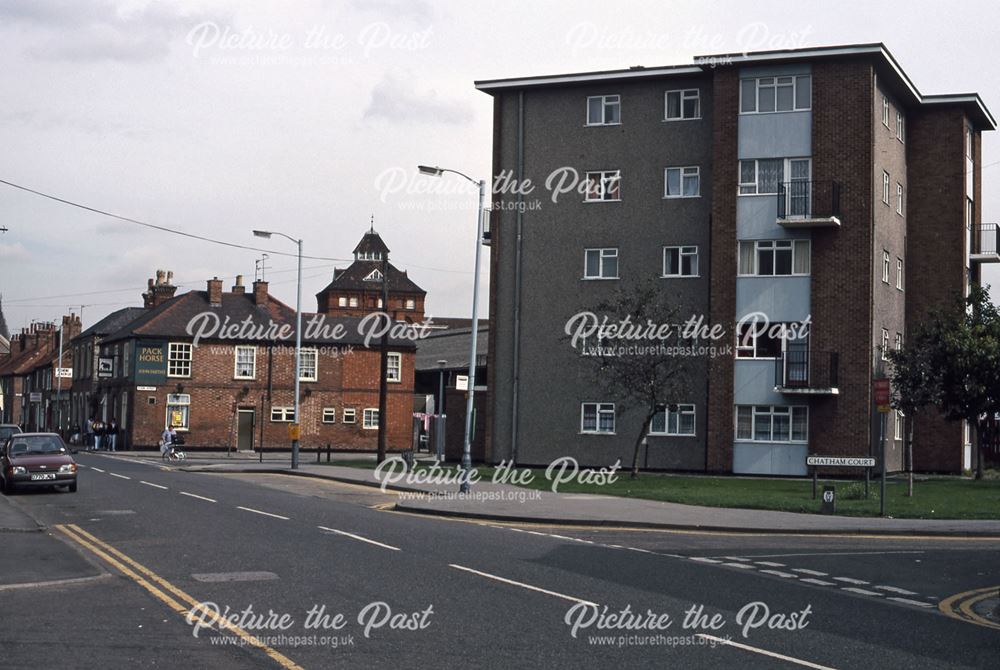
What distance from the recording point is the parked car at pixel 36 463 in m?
26.8

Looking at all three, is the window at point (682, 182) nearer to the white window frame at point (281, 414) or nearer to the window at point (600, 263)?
the window at point (600, 263)

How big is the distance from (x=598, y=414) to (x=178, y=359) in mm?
31078

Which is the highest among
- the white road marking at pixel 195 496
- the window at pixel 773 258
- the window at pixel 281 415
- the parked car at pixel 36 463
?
the window at pixel 773 258

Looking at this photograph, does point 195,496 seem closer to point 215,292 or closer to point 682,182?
point 682,182

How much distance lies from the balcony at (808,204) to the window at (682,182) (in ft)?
11.6

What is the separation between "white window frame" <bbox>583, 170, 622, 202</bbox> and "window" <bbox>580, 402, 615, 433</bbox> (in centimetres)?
781

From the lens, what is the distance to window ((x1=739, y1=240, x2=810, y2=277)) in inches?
1519

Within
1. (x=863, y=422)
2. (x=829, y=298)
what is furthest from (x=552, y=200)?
(x=863, y=422)

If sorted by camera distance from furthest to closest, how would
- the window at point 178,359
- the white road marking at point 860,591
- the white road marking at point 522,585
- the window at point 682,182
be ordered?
the window at point 178,359 → the window at point 682,182 → the white road marking at point 860,591 → the white road marking at point 522,585

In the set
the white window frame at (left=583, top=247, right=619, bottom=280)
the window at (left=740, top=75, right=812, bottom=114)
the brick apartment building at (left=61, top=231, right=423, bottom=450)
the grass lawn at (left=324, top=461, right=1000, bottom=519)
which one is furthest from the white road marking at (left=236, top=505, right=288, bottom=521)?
the brick apartment building at (left=61, top=231, right=423, bottom=450)

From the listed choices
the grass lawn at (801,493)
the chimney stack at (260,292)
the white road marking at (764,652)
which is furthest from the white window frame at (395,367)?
the white road marking at (764,652)

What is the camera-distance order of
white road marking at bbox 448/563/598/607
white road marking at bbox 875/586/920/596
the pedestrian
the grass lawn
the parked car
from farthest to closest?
1. the pedestrian
2. the parked car
3. the grass lawn
4. white road marking at bbox 875/586/920/596
5. white road marking at bbox 448/563/598/607

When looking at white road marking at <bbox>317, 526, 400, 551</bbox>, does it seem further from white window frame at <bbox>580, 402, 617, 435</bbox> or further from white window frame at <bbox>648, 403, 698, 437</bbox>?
white window frame at <bbox>580, 402, 617, 435</bbox>

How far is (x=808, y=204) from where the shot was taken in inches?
1507
